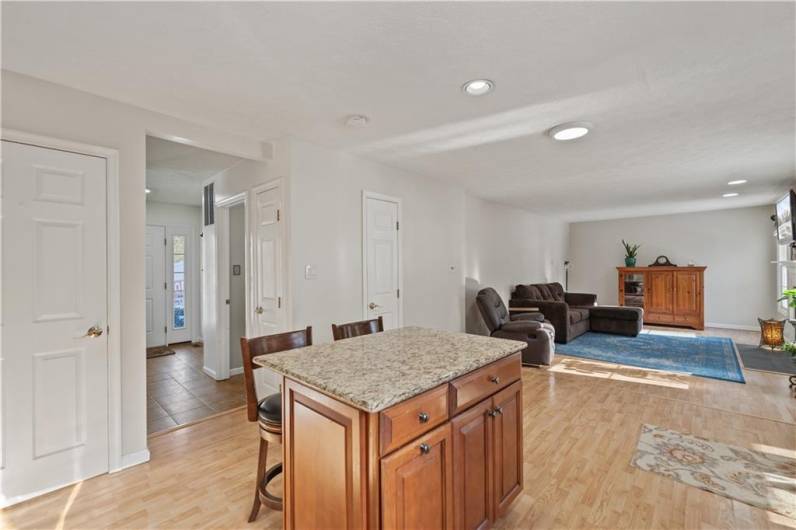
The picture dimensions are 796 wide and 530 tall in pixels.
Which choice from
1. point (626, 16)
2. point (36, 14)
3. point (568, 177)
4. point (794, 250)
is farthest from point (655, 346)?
point (36, 14)

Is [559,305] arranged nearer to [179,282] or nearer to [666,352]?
[666,352]

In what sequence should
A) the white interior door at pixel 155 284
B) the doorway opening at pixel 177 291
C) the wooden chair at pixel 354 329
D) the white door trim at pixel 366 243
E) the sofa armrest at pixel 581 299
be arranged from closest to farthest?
1. the wooden chair at pixel 354 329
2. the doorway opening at pixel 177 291
3. the white door trim at pixel 366 243
4. the white interior door at pixel 155 284
5. the sofa armrest at pixel 581 299

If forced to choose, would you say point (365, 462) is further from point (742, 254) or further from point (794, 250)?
point (742, 254)

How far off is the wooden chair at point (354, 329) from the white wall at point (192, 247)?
5070mm

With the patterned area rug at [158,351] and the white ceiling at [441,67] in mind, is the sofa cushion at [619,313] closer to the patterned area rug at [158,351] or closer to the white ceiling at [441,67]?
the white ceiling at [441,67]

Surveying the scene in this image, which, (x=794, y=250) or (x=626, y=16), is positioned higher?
(x=626, y=16)

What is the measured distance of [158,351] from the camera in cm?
565

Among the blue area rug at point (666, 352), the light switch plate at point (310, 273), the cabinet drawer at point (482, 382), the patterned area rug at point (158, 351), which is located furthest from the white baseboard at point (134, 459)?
the blue area rug at point (666, 352)

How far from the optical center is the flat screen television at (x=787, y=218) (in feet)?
15.0

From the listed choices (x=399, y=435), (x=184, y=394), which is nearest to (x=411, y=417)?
(x=399, y=435)

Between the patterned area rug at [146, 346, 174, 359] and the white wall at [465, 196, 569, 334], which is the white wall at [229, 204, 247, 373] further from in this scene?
the white wall at [465, 196, 569, 334]

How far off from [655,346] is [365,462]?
20.2 ft

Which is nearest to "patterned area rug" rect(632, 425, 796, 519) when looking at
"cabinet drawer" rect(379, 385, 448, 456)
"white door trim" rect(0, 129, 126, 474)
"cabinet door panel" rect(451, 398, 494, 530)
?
"cabinet door panel" rect(451, 398, 494, 530)

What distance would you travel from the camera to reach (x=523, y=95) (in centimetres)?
237
